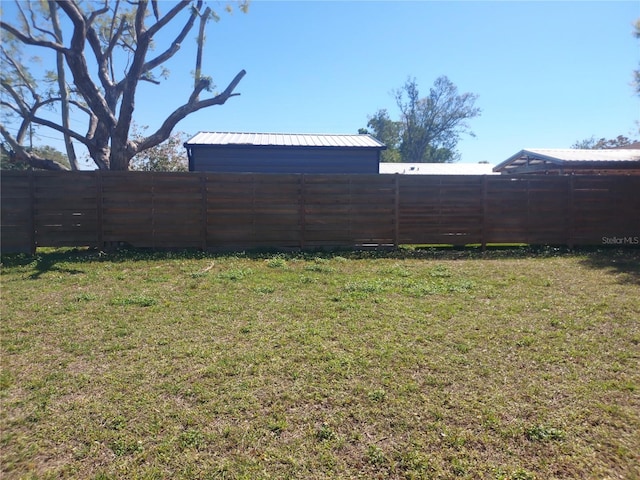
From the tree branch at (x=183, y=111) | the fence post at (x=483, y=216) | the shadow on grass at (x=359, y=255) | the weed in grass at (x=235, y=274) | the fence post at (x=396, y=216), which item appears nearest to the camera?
the weed in grass at (x=235, y=274)

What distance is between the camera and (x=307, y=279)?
20.1 feet

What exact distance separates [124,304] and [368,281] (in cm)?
348

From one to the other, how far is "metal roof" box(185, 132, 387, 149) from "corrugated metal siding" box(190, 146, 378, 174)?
0.17 m

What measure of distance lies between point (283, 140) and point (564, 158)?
33.3 ft

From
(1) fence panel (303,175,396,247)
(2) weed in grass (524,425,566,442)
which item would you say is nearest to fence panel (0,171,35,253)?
(1) fence panel (303,175,396,247)

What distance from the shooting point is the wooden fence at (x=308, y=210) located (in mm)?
8125

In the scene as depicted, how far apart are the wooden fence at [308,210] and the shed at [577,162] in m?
4.64

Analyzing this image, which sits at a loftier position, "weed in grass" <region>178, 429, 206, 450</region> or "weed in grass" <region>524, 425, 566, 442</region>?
"weed in grass" <region>524, 425, 566, 442</region>

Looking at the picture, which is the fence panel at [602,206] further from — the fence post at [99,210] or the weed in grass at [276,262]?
the fence post at [99,210]

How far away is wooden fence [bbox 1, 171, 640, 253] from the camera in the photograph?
8.12 m

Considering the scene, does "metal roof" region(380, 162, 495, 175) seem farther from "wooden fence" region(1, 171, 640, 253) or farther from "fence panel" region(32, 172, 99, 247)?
"fence panel" region(32, 172, 99, 247)

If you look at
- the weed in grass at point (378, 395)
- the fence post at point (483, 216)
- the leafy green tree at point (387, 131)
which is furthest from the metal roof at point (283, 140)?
the leafy green tree at point (387, 131)

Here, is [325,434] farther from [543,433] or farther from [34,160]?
[34,160]

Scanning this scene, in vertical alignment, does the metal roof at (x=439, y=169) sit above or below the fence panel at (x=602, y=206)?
above
